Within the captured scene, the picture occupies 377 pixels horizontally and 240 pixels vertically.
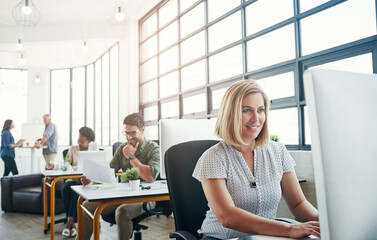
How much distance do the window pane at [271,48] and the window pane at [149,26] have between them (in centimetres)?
298

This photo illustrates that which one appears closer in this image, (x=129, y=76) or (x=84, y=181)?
(x=84, y=181)

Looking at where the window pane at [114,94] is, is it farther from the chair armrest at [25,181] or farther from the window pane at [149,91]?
the chair armrest at [25,181]

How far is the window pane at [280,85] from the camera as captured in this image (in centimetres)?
346

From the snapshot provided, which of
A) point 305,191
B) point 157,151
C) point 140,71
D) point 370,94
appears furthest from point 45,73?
point 370,94

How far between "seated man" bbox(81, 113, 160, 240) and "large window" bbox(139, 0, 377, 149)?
1.46 meters

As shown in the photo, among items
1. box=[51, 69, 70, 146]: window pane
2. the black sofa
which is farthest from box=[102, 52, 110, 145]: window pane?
the black sofa

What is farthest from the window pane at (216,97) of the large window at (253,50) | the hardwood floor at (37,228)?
the hardwood floor at (37,228)

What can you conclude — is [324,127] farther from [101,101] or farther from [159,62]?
[101,101]

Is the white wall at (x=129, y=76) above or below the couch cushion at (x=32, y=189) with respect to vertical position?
above

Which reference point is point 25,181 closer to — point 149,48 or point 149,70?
point 149,70

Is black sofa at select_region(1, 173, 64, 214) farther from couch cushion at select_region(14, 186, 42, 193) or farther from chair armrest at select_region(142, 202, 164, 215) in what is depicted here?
chair armrest at select_region(142, 202, 164, 215)

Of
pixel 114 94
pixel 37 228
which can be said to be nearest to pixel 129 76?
pixel 114 94

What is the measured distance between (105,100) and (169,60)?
3.02 meters

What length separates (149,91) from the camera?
22.0 ft
